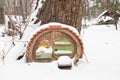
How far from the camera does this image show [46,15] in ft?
9.87

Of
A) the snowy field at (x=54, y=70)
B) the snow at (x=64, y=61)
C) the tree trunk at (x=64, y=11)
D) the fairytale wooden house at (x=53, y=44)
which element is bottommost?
the snowy field at (x=54, y=70)

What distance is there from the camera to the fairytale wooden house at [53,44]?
2.71m

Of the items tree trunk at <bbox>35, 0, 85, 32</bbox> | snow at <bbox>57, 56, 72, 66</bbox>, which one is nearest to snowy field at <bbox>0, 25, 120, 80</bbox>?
snow at <bbox>57, 56, 72, 66</bbox>

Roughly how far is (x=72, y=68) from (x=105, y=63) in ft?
1.58

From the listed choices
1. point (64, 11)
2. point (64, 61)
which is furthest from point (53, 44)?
point (64, 11)

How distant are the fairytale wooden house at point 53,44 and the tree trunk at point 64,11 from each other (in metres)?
0.17

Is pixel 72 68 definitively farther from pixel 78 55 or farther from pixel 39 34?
pixel 39 34

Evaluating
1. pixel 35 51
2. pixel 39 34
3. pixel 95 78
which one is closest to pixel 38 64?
pixel 35 51

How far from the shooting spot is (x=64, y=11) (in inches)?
113

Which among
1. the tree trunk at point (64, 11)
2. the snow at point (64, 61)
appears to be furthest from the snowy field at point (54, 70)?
the tree trunk at point (64, 11)

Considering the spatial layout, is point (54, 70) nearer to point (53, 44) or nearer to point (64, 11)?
point (53, 44)

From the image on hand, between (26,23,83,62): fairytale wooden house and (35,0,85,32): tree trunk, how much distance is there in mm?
172

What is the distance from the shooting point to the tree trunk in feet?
9.41

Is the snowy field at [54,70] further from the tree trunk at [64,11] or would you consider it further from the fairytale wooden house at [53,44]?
the tree trunk at [64,11]
